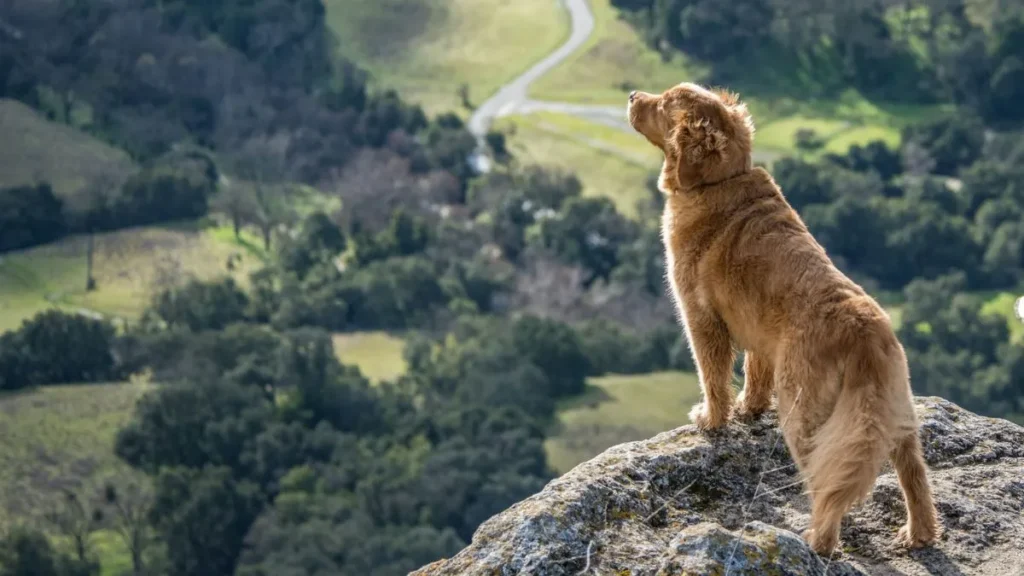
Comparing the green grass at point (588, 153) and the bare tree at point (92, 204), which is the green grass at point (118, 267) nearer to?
the bare tree at point (92, 204)

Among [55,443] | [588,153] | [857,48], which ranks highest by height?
[857,48]

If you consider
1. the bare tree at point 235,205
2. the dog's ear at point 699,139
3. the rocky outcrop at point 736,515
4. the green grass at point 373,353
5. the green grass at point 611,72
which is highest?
the dog's ear at point 699,139

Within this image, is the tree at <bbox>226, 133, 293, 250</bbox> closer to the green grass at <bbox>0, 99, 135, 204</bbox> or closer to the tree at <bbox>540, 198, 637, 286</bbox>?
the green grass at <bbox>0, 99, 135, 204</bbox>

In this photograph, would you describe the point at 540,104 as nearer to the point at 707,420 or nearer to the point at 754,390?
the point at 754,390

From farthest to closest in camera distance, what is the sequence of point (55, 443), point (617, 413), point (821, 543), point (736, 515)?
1. point (617, 413)
2. point (55, 443)
3. point (736, 515)
4. point (821, 543)

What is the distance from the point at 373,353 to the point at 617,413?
1769 cm

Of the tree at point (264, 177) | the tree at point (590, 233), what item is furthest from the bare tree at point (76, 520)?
the tree at point (590, 233)

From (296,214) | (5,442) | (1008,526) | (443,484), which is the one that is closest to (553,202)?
(296,214)

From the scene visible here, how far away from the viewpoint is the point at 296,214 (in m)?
101

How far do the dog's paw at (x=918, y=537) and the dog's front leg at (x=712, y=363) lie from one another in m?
1.54

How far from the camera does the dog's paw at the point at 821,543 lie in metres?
7.92

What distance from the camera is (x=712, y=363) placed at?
9.63 metres

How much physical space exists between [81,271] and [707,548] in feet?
266

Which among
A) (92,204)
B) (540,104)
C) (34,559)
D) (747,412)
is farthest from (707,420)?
(540,104)
